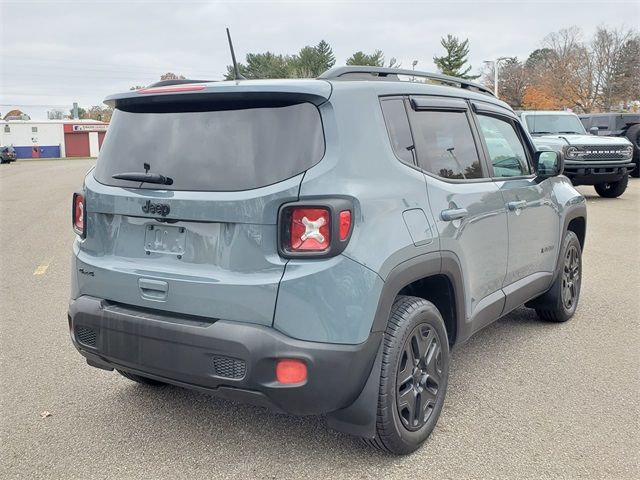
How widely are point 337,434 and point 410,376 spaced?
1.85 ft

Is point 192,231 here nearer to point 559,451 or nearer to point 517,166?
point 559,451

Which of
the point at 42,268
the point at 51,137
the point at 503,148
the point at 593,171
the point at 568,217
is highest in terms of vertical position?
the point at 503,148

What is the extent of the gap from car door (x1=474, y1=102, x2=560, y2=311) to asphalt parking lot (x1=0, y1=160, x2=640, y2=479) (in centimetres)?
57

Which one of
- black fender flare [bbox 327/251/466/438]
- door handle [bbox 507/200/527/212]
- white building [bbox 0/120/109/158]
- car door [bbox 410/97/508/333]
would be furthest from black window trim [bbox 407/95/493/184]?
white building [bbox 0/120/109/158]

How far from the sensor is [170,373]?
290 centimetres

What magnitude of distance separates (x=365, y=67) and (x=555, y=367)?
2.48 m

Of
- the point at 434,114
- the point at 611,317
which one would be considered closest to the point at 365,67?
the point at 434,114

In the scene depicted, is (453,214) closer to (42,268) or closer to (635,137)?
(42,268)

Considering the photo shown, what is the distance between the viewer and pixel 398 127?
3.26m

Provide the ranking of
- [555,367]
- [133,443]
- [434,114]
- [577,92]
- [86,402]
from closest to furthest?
[133,443]
[434,114]
[86,402]
[555,367]
[577,92]

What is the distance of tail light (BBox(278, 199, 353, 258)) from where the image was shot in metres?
2.69

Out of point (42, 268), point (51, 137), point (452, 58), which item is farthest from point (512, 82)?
point (42, 268)

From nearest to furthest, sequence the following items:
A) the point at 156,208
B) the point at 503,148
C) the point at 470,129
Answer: the point at 156,208
the point at 470,129
the point at 503,148

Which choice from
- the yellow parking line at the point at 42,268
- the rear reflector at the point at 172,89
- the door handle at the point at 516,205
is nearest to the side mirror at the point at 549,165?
the door handle at the point at 516,205
